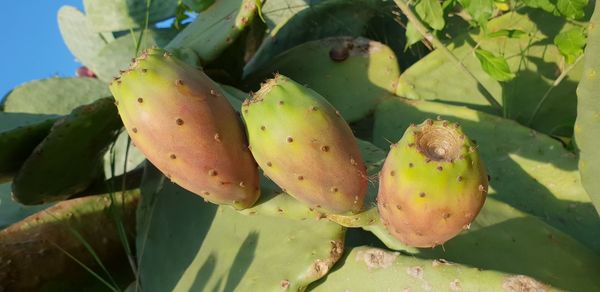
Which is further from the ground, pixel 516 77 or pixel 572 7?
pixel 572 7

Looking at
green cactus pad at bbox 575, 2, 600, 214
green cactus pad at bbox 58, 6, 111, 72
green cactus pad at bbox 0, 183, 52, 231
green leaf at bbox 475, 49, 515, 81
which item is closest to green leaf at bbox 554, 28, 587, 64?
green leaf at bbox 475, 49, 515, 81

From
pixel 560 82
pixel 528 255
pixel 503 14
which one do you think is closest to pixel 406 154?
pixel 528 255

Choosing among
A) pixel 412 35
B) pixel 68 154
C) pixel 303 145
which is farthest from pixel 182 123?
pixel 412 35

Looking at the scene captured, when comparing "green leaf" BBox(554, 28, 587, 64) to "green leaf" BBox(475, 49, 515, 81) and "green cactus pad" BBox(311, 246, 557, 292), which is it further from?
"green cactus pad" BBox(311, 246, 557, 292)

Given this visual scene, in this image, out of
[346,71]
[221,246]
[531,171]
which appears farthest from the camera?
[346,71]

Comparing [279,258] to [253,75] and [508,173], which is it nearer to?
[508,173]

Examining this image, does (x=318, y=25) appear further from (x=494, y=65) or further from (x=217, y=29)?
(x=494, y=65)
